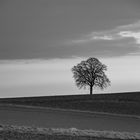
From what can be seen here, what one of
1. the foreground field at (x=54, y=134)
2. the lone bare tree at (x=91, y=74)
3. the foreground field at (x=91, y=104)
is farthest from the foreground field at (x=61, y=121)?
the lone bare tree at (x=91, y=74)

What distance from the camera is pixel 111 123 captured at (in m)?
15.9

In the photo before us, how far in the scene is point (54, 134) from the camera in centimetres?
1114

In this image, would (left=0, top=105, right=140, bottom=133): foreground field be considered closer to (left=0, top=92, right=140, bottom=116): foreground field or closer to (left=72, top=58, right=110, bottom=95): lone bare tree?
(left=0, top=92, right=140, bottom=116): foreground field

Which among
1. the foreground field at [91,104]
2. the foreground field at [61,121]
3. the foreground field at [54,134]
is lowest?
the foreground field at [54,134]

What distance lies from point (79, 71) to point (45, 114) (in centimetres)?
3957

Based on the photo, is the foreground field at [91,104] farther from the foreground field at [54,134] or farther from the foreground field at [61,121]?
the foreground field at [54,134]

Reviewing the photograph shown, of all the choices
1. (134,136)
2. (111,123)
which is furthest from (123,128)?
(134,136)

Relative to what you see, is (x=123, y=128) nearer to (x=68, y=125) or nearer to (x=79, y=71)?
(x=68, y=125)

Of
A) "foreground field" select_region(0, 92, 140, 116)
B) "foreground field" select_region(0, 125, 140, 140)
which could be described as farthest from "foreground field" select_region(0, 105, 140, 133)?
"foreground field" select_region(0, 92, 140, 116)

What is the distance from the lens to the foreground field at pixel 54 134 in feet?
35.2

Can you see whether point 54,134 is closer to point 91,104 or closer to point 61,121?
point 61,121

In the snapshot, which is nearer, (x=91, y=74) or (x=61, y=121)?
(x=61, y=121)

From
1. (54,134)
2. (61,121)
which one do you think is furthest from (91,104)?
(54,134)

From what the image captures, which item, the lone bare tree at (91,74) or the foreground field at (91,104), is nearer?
the foreground field at (91,104)
